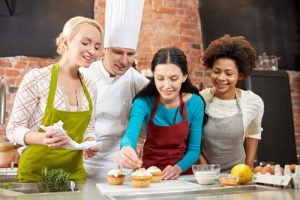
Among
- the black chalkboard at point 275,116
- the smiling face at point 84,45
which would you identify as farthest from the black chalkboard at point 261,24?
the smiling face at point 84,45

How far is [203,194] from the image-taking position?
125 cm

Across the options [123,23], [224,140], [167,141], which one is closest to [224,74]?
[224,140]

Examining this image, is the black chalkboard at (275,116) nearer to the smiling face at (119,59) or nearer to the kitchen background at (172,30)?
the kitchen background at (172,30)

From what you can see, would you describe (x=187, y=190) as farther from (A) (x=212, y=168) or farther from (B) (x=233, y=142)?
(B) (x=233, y=142)

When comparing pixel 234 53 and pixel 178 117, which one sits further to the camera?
pixel 234 53

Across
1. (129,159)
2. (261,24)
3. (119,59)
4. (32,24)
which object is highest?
(261,24)

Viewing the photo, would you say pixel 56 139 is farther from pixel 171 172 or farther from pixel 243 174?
pixel 243 174

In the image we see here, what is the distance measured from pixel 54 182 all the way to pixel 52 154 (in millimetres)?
255

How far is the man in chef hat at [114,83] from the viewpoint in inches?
77.4

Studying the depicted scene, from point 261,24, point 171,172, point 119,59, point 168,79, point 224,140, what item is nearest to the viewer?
point 171,172

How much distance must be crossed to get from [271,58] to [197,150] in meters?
3.33

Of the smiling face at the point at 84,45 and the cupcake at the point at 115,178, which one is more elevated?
the smiling face at the point at 84,45

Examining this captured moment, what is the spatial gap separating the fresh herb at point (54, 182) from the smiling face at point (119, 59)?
2.45 ft

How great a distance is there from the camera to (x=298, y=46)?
5.05 meters
